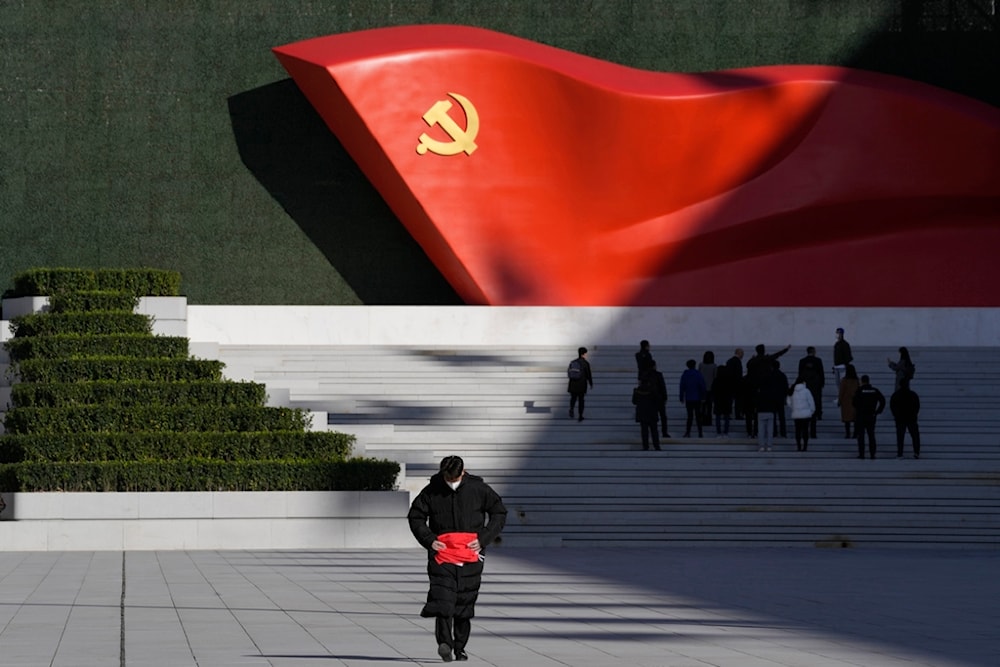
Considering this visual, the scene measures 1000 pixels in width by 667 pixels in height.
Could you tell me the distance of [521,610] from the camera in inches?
417

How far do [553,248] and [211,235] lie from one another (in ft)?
20.2

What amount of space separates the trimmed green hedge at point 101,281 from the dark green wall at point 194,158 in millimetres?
5582

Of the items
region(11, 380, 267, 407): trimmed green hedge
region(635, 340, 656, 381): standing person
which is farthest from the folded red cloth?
region(635, 340, 656, 381): standing person

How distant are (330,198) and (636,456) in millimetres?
12652

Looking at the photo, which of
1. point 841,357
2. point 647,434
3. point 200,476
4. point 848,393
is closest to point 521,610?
point 200,476

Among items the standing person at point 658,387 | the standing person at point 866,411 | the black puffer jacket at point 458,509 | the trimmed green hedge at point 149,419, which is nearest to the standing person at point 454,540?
the black puffer jacket at point 458,509

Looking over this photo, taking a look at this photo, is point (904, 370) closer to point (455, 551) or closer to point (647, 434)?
point (647, 434)

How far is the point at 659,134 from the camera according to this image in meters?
27.9

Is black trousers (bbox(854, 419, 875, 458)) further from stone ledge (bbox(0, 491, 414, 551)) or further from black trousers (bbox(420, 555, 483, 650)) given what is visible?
black trousers (bbox(420, 555, 483, 650))

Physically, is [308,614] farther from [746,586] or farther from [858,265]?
[858,265]

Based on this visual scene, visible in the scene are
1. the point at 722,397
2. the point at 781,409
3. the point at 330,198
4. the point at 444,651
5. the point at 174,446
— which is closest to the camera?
the point at 444,651

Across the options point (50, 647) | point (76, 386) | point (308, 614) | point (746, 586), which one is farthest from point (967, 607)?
point (76, 386)

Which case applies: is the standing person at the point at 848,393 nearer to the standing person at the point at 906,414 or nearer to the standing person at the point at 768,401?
the standing person at the point at 906,414

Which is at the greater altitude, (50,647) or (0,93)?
(0,93)
